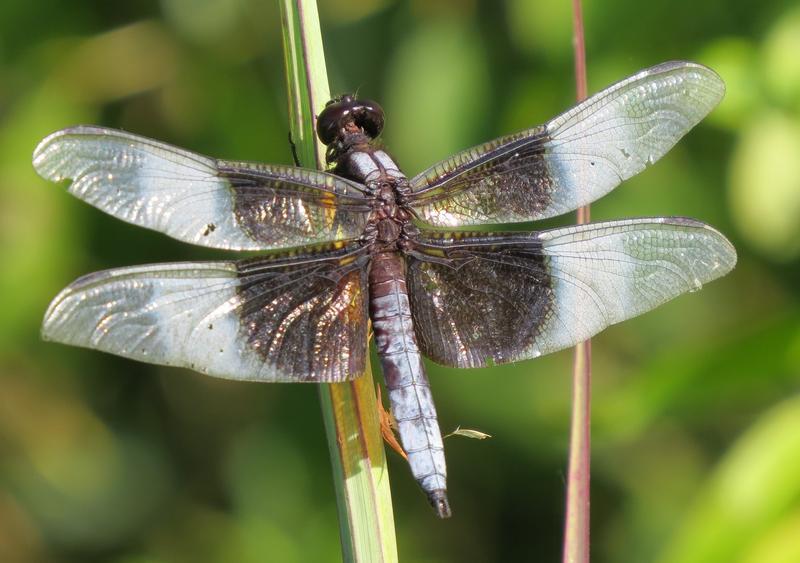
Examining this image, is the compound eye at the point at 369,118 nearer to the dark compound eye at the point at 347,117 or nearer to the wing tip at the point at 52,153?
the dark compound eye at the point at 347,117

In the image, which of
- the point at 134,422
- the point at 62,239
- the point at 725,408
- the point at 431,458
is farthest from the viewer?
the point at 134,422

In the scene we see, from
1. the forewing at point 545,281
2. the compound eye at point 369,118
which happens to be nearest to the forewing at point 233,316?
the forewing at point 545,281

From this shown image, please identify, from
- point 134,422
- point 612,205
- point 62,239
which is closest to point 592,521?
point 612,205

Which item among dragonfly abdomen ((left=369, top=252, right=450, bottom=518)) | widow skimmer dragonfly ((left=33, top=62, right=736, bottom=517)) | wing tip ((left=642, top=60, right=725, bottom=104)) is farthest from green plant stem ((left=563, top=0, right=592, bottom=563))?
wing tip ((left=642, top=60, right=725, bottom=104))

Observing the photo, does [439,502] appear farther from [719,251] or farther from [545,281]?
[719,251]

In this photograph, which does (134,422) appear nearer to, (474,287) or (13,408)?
(13,408)

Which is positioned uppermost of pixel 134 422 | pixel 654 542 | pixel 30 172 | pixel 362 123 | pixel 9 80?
pixel 9 80
